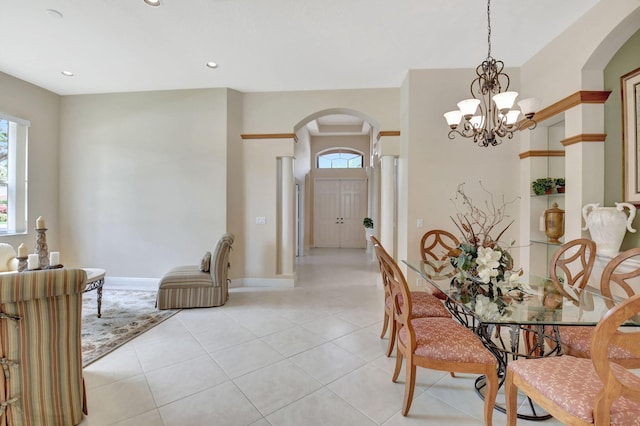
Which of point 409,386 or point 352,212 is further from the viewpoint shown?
point 352,212

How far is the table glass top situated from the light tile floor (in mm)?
699

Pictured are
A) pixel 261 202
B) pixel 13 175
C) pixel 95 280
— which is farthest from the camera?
pixel 261 202

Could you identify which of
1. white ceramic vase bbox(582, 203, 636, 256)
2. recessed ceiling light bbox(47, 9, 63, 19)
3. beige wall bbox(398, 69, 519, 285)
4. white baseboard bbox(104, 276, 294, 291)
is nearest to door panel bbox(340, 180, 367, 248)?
white baseboard bbox(104, 276, 294, 291)

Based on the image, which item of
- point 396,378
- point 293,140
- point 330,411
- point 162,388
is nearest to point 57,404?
point 162,388

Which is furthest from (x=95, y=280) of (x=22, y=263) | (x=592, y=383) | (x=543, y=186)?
(x=543, y=186)

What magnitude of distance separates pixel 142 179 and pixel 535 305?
207 inches

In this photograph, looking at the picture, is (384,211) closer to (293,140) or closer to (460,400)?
(293,140)

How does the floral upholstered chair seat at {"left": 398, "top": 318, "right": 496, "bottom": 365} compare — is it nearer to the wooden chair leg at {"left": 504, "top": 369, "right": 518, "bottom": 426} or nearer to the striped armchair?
the wooden chair leg at {"left": 504, "top": 369, "right": 518, "bottom": 426}

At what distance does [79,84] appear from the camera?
13.8 ft

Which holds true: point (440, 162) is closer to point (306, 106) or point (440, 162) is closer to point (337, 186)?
point (306, 106)

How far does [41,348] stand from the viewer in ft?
4.81

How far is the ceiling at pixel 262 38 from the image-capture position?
259cm

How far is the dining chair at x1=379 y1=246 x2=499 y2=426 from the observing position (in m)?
1.53

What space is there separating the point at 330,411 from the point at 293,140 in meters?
3.76
